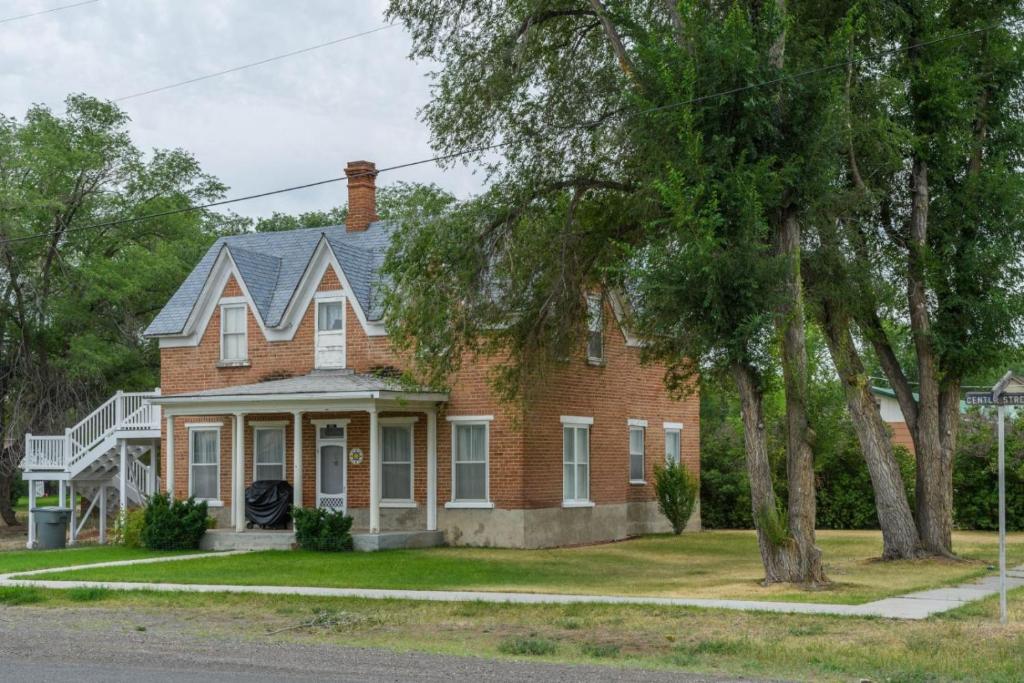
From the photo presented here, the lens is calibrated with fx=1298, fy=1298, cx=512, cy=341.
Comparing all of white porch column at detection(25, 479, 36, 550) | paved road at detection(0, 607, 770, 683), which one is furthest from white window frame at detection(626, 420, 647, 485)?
paved road at detection(0, 607, 770, 683)

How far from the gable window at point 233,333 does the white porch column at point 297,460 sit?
3.58 metres

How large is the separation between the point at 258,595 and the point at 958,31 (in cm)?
1637

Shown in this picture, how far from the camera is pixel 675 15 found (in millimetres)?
20859

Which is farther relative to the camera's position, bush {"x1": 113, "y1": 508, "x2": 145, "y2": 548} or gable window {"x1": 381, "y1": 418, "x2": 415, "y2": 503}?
bush {"x1": 113, "y1": 508, "x2": 145, "y2": 548}

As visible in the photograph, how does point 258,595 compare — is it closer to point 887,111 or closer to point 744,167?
point 744,167

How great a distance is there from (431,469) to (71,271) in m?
18.1

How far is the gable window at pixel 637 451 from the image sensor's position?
3456 cm

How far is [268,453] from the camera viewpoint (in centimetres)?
3156

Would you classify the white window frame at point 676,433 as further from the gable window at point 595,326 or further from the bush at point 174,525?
the bush at point 174,525

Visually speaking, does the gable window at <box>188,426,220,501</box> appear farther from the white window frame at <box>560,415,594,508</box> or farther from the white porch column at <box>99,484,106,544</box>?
the white window frame at <box>560,415,594,508</box>

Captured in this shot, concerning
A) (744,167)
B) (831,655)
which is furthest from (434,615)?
(744,167)

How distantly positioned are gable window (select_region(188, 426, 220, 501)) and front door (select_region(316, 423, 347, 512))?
305 cm

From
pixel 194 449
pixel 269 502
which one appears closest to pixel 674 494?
pixel 269 502

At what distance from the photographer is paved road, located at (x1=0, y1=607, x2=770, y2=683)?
1173 centimetres
